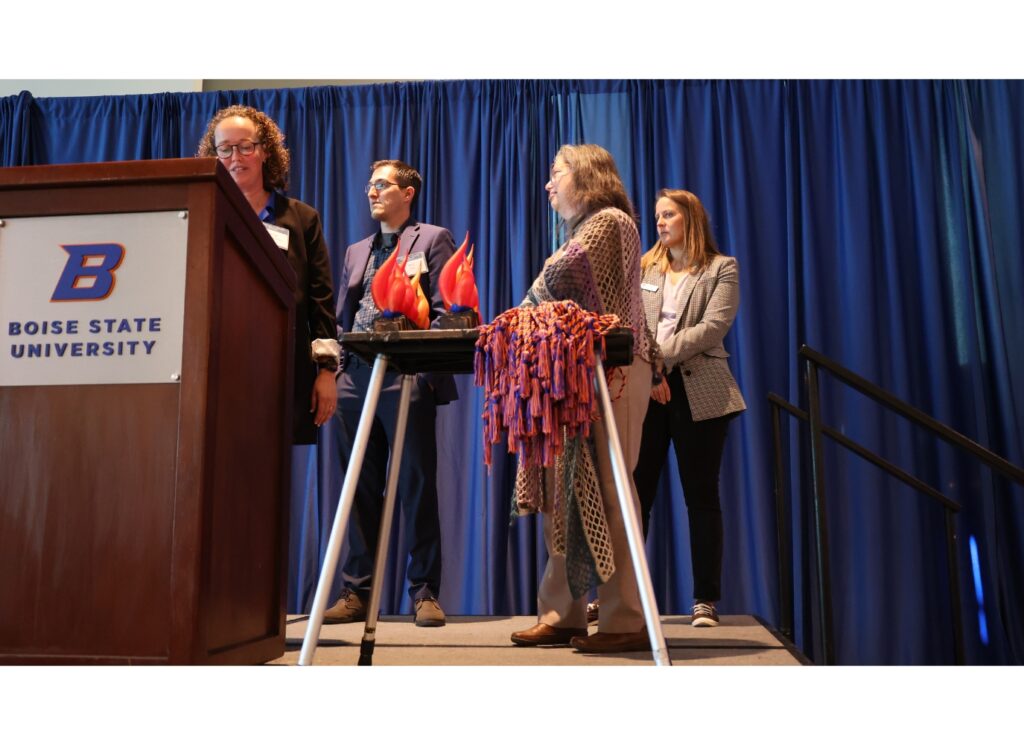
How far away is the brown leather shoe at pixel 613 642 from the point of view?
1.89 m

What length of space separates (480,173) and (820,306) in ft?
5.74

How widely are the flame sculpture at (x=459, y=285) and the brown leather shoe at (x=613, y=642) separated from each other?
73 centimetres

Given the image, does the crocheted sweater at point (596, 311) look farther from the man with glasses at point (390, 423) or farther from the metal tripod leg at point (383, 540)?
the man with glasses at point (390, 423)

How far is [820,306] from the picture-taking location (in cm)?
430

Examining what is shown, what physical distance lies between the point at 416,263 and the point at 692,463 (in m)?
1.09

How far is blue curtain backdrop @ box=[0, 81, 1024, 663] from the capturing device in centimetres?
410

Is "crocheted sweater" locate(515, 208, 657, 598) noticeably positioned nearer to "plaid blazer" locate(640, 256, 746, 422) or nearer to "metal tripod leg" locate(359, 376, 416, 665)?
"metal tripod leg" locate(359, 376, 416, 665)

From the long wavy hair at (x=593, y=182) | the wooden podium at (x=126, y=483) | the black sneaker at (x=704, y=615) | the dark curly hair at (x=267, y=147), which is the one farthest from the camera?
the black sneaker at (x=704, y=615)

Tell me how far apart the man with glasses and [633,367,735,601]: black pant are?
26.1 inches

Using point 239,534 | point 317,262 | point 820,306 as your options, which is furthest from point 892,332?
point 239,534

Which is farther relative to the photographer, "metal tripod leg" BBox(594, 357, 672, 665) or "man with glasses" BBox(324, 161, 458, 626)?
"man with glasses" BBox(324, 161, 458, 626)

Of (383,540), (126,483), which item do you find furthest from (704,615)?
(126,483)

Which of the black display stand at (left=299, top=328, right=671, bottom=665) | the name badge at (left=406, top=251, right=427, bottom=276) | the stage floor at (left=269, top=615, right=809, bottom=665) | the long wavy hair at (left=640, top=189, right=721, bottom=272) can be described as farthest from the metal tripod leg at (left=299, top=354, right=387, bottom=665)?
the long wavy hair at (left=640, top=189, right=721, bottom=272)

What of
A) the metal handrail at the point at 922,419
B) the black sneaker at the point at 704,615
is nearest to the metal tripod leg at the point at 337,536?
the metal handrail at the point at 922,419
